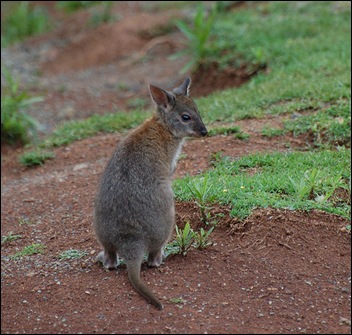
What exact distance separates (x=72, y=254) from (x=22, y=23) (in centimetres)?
1138

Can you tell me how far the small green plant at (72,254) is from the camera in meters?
6.08

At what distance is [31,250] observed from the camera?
645 cm

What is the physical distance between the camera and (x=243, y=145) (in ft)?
26.6

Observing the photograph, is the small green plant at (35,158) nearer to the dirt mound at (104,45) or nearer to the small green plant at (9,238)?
the small green plant at (9,238)

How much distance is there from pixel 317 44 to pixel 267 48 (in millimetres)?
800

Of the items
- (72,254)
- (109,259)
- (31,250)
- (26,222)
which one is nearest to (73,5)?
(26,222)

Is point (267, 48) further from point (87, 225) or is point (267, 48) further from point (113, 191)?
point (113, 191)

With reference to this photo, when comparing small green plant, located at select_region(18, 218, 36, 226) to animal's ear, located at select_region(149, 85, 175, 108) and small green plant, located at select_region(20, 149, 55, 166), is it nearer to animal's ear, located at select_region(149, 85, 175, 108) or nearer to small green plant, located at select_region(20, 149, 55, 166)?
small green plant, located at select_region(20, 149, 55, 166)

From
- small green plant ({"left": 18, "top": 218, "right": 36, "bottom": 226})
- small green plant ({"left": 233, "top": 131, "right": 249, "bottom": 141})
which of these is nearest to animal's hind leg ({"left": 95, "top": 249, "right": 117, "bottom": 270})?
small green plant ({"left": 18, "top": 218, "right": 36, "bottom": 226})

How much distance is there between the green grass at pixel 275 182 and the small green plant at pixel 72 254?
41.3 inches

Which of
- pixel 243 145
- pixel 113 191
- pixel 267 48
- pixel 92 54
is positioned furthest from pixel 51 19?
pixel 113 191

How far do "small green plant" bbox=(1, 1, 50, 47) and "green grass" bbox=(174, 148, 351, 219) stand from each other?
32.2 ft

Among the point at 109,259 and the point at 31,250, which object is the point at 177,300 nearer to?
the point at 109,259

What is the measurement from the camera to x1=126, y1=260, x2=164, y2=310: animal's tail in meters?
4.86
